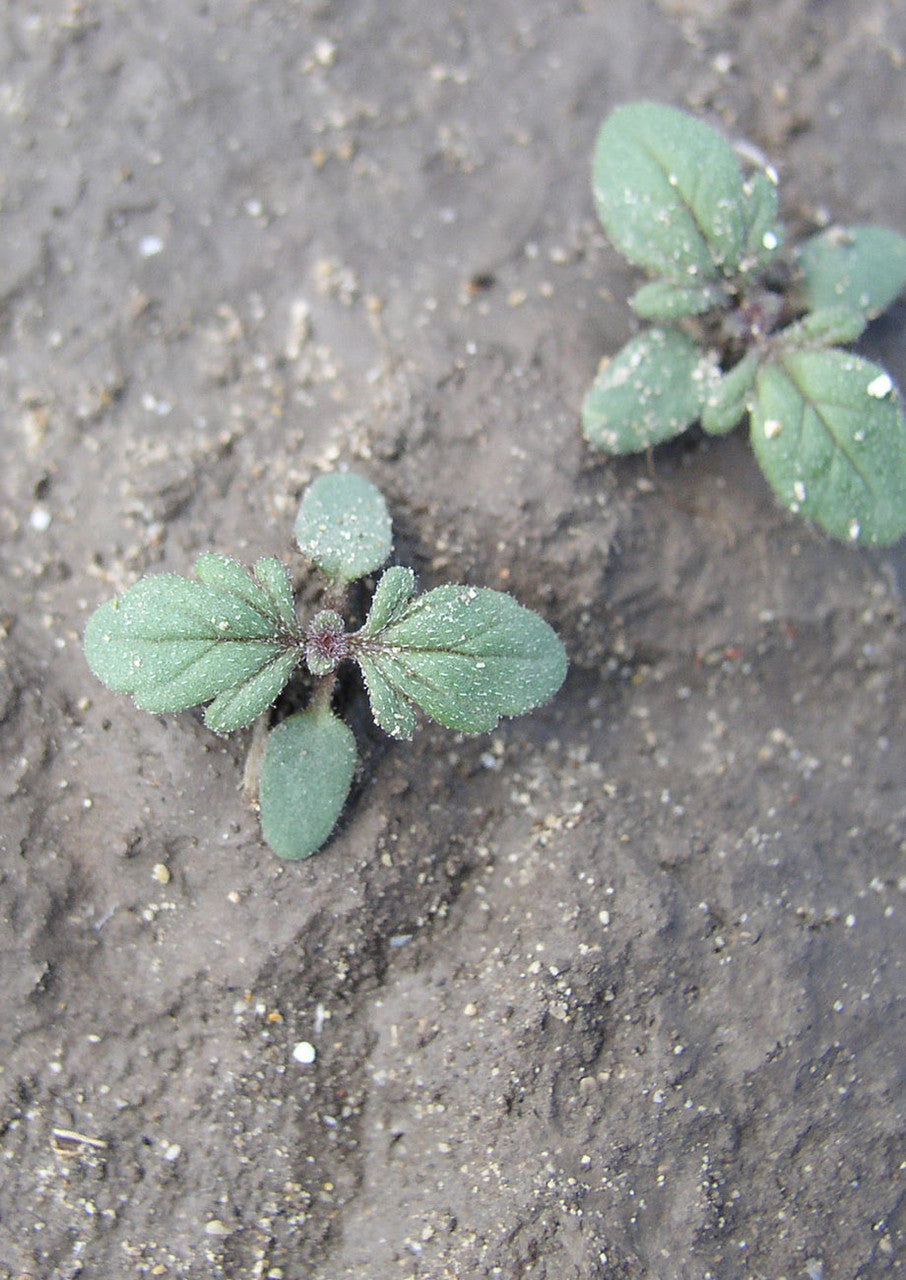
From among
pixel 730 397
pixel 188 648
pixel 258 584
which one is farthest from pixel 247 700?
pixel 730 397

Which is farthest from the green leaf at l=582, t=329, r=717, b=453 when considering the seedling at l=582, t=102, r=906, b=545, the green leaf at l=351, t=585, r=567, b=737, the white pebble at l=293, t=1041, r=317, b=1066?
the white pebble at l=293, t=1041, r=317, b=1066

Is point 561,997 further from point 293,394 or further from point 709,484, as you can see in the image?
point 293,394

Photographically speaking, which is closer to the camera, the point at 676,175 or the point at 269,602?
the point at 269,602

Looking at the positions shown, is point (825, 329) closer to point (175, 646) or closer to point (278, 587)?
point (278, 587)

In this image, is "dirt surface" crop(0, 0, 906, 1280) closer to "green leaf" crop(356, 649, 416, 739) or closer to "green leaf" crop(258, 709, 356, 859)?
"green leaf" crop(258, 709, 356, 859)

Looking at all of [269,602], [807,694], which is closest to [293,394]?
[269,602]

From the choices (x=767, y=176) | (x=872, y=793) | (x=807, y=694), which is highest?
(x=767, y=176)
